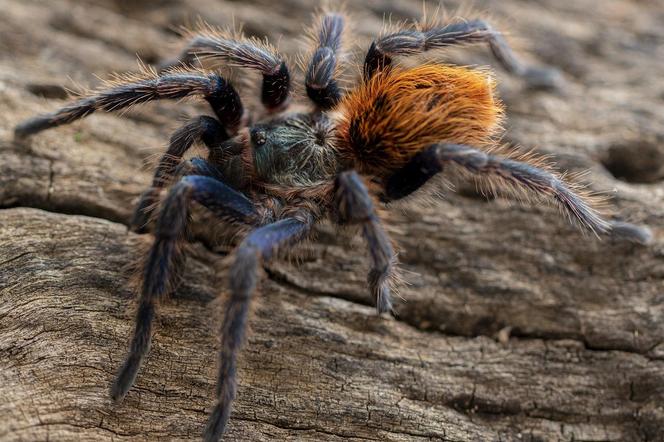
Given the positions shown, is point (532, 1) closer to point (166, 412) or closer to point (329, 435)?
point (329, 435)

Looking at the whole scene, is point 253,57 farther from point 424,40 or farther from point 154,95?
point 424,40

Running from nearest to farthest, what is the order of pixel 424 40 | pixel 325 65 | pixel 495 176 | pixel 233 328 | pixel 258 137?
pixel 233 328
pixel 495 176
pixel 258 137
pixel 325 65
pixel 424 40

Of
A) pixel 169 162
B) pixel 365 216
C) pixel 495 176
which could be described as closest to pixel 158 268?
pixel 169 162

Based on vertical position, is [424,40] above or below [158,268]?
above

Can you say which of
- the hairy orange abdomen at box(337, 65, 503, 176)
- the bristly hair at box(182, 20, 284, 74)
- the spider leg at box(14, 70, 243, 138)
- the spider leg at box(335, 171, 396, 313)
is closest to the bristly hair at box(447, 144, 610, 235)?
the hairy orange abdomen at box(337, 65, 503, 176)

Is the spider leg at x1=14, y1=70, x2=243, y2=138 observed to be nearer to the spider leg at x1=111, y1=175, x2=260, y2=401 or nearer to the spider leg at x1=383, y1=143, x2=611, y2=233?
the spider leg at x1=111, y1=175, x2=260, y2=401

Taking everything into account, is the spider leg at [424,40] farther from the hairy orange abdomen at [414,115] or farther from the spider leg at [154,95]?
the spider leg at [154,95]

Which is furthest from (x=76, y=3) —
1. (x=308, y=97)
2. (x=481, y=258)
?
(x=481, y=258)
